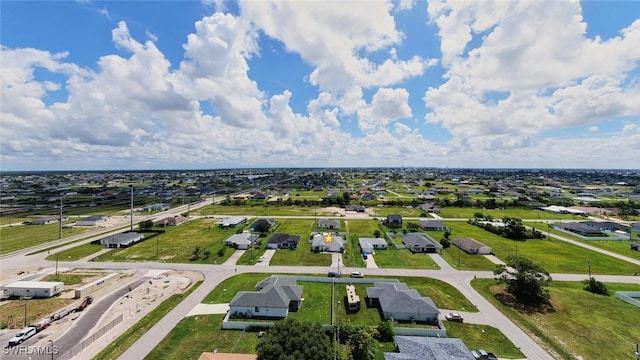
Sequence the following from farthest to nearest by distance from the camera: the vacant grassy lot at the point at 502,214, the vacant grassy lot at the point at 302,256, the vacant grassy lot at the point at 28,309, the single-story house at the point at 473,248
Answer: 1. the vacant grassy lot at the point at 502,214
2. the single-story house at the point at 473,248
3. the vacant grassy lot at the point at 302,256
4. the vacant grassy lot at the point at 28,309

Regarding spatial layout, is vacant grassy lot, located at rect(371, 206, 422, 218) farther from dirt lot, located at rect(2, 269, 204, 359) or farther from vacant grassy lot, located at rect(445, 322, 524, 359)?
dirt lot, located at rect(2, 269, 204, 359)

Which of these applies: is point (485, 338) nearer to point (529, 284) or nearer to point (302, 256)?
point (529, 284)

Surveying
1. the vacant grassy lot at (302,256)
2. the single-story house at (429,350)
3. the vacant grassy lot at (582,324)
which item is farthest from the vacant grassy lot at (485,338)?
the vacant grassy lot at (302,256)

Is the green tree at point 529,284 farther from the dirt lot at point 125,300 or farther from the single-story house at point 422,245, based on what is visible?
the dirt lot at point 125,300

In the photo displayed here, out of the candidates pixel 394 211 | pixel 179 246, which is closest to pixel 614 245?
pixel 394 211

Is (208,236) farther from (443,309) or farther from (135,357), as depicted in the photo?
(443,309)

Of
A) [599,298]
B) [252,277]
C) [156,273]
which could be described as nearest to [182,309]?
[252,277]
